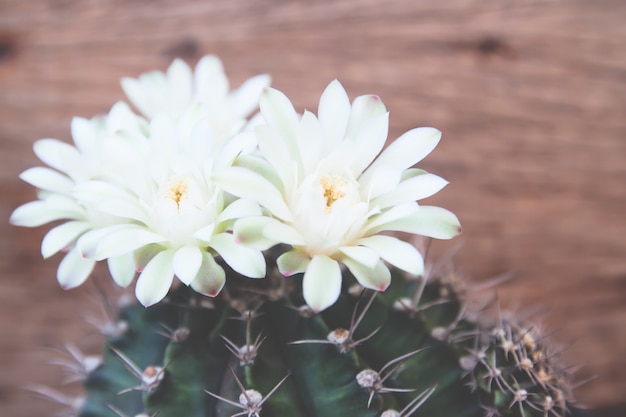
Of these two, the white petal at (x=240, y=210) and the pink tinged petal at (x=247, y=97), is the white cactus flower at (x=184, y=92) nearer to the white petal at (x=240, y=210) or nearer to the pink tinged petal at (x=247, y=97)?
the pink tinged petal at (x=247, y=97)

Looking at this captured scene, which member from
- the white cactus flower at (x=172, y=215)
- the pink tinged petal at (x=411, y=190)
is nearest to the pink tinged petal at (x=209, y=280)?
the white cactus flower at (x=172, y=215)

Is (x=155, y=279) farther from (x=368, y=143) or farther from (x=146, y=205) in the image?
(x=368, y=143)

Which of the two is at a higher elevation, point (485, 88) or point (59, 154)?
point (59, 154)

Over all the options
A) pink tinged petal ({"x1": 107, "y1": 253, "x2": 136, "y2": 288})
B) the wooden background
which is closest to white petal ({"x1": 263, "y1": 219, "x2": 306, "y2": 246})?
pink tinged petal ({"x1": 107, "y1": 253, "x2": 136, "y2": 288})

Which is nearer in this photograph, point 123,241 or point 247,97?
point 123,241

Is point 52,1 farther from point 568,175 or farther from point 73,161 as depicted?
point 568,175

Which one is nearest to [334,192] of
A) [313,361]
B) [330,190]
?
[330,190]

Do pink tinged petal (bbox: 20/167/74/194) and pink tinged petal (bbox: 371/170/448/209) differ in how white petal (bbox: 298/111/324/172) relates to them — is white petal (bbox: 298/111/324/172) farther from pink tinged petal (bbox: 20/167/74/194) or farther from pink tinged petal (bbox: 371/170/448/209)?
pink tinged petal (bbox: 20/167/74/194)
